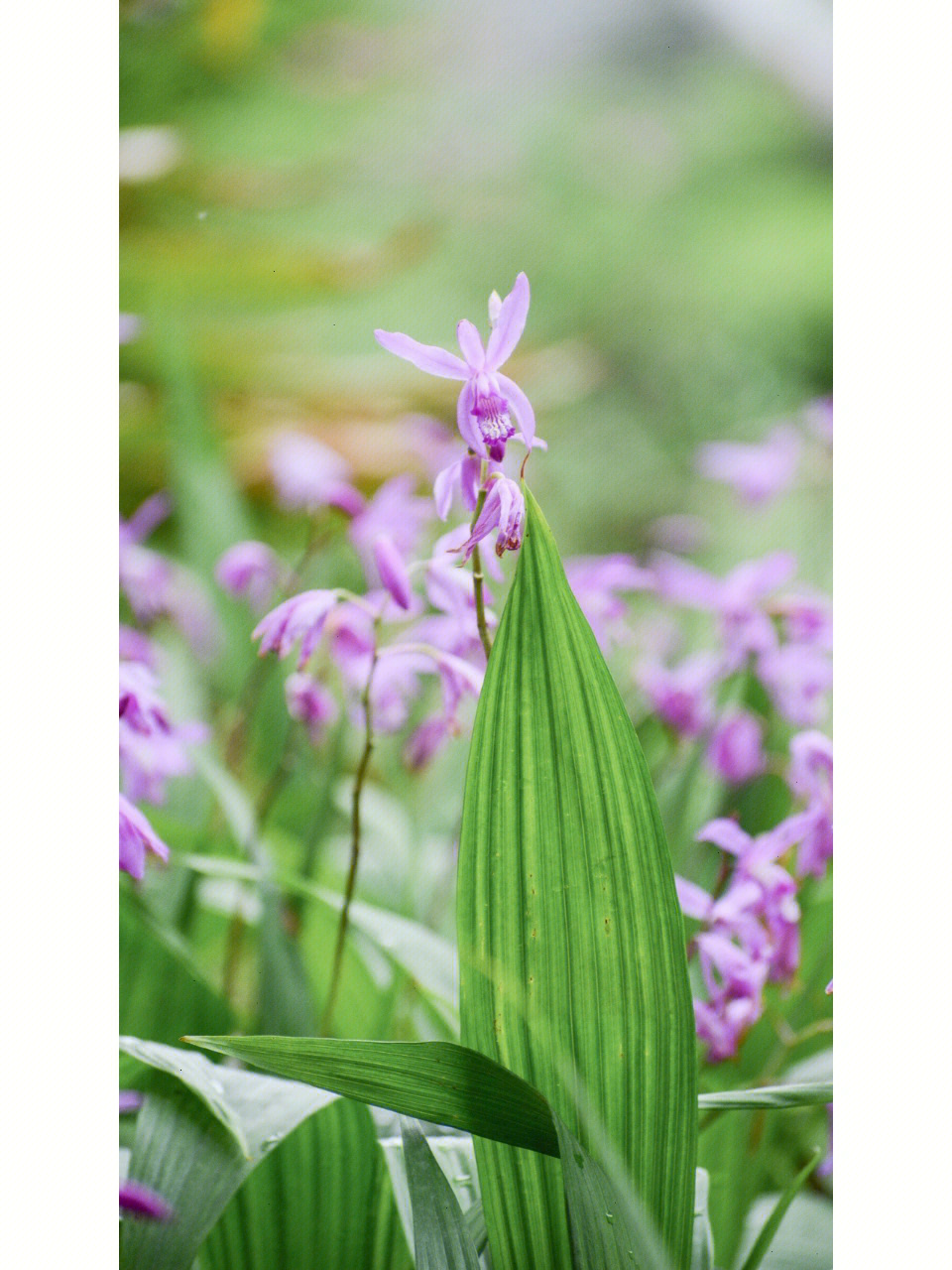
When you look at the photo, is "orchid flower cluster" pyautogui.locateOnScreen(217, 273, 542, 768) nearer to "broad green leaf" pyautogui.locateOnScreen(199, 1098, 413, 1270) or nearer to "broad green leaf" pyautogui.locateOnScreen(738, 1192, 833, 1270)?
"broad green leaf" pyautogui.locateOnScreen(199, 1098, 413, 1270)

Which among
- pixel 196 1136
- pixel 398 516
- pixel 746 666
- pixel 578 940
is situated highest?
pixel 398 516

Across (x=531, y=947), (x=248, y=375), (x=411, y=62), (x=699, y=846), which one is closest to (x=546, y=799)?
(x=531, y=947)

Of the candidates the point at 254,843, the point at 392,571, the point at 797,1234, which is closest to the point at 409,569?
the point at 392,571

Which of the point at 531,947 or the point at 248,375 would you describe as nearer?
the point at 531,947

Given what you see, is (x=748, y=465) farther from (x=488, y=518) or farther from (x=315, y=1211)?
(x=315, y=1211)

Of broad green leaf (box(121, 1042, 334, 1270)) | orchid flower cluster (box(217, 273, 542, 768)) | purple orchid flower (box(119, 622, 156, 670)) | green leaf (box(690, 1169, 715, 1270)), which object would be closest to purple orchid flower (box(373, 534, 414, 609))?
orchid flower cluster (box(217, 273, 542, 768))

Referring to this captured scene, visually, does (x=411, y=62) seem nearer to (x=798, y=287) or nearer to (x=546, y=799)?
(x=798, y=287)
